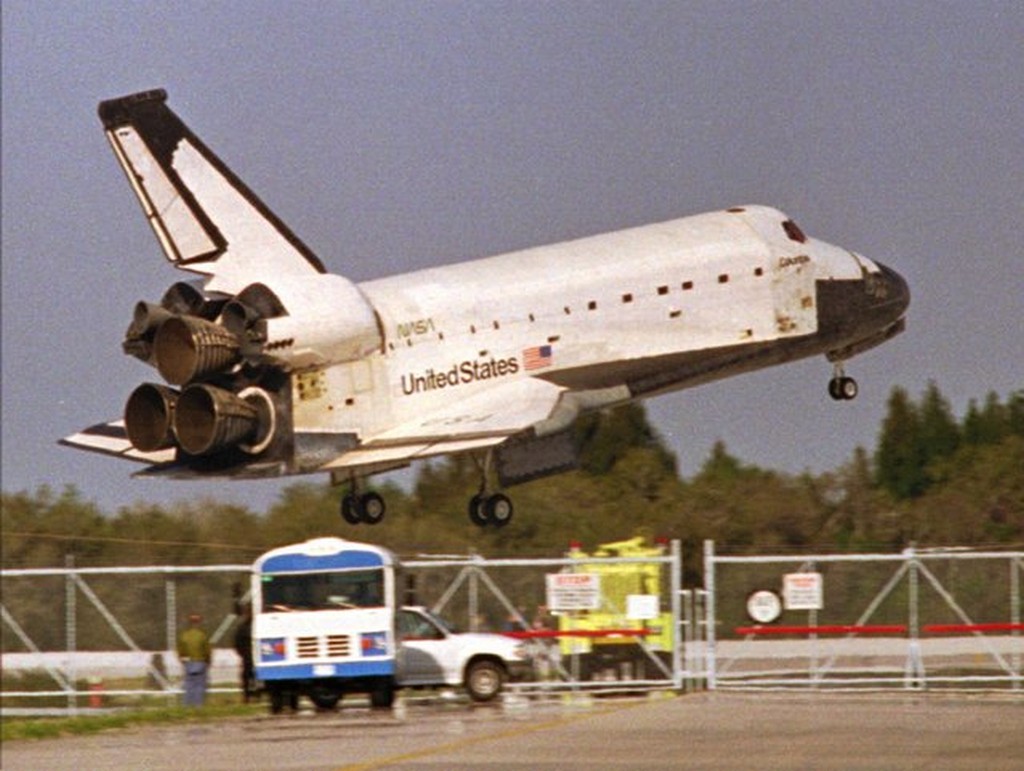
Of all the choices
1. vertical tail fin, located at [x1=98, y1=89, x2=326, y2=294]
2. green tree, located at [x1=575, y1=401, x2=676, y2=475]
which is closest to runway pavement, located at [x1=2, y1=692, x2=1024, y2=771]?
vertical tail fin, located at [x1=98, y1=89, x2=326, y2=294]

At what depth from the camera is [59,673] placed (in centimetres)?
4200

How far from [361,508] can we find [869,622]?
9.48m

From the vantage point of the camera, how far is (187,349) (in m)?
39.0

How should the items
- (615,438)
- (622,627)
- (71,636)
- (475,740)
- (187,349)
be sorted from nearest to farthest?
1. (475,740)
2. (187,349)
3. (622,627)
4. (71,636)
5. (615,438)

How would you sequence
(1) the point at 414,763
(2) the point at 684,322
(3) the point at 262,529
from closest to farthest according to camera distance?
(1) the point at 414,763 < (2) the point at 684,322 < (3) the point at 262,529

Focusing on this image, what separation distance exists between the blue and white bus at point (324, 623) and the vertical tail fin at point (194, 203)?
6.57 metres

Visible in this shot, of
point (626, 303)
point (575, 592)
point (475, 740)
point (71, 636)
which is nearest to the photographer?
point (475, 740)

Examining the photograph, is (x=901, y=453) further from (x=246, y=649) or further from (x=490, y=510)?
(x=246, y=649)

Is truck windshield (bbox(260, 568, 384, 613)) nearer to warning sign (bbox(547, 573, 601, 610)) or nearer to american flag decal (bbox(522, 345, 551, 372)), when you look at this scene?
warning sign (bbox(547, 573, 601, 610))

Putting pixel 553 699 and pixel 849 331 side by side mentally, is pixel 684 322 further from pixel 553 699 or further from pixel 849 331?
pixel 553 699

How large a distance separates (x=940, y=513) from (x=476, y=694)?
17023 millimetres

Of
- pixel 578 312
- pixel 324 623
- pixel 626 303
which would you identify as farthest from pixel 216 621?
pixel 626 303

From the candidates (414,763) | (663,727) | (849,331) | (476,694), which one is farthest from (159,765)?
(849,331)

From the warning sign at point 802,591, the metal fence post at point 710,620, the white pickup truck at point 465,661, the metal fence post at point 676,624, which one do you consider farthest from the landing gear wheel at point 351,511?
the warning sign at point 802,591
